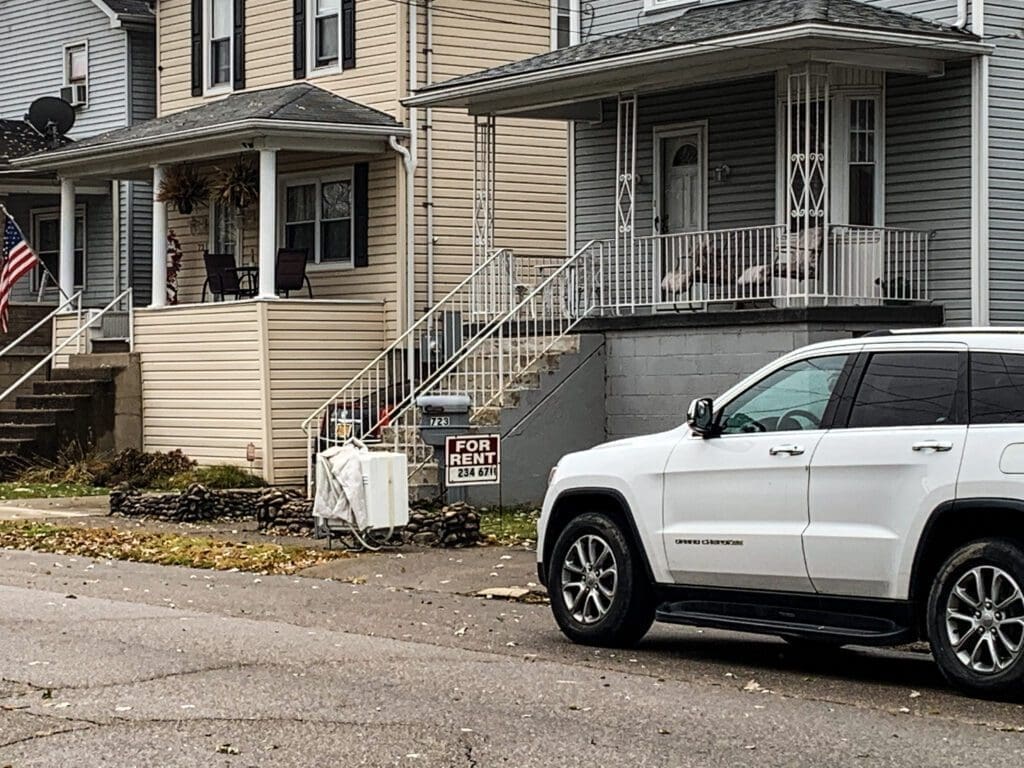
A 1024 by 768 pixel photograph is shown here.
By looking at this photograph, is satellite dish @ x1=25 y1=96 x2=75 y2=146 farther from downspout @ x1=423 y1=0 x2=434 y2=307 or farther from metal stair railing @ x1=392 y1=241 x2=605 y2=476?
metal stair railing @ x1=392 y1=241 x2=605 y2=476

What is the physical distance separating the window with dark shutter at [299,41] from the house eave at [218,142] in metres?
2.50

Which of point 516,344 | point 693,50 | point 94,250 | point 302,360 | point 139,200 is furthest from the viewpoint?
point 94,250

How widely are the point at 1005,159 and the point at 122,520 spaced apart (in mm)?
10849

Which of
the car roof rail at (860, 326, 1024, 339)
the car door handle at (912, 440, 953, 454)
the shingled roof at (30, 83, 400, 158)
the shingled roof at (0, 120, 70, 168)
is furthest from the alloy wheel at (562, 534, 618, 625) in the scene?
the shingled roof at (0, 120, 70, 168)

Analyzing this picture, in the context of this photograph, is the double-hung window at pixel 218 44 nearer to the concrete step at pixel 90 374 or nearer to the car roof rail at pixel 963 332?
the concrete step at pixel 90 374

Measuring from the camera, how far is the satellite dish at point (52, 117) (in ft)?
110

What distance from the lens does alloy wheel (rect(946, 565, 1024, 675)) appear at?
31.4 feet

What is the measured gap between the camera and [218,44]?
31.1m

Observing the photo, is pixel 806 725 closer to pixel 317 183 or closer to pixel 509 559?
pixel 509 559

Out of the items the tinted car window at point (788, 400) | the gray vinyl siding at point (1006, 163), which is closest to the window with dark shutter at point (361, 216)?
the gray vinyl siding at point (1006, 163)

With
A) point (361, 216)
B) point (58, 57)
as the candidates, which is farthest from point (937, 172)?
point (58, 57)

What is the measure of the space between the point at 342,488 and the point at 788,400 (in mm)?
7249

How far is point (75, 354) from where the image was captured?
29.4 m

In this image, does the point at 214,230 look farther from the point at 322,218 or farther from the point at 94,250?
the point at 94,250
